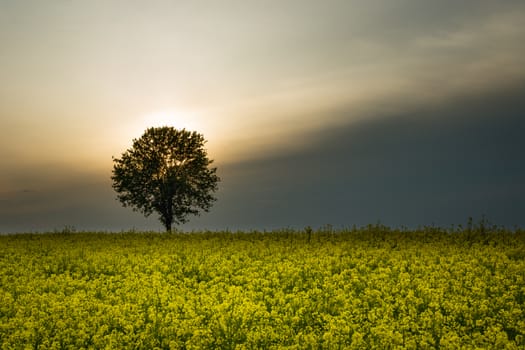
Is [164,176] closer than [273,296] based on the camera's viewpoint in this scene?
No

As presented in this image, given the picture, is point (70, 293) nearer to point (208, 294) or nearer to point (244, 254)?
point (208, 294)

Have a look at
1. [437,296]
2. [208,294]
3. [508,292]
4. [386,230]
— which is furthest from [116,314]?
[386,230]

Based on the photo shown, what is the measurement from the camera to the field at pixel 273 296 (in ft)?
40.8

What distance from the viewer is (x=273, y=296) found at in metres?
16.8

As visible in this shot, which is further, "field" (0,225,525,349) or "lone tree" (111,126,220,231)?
"lone tree" (111,126,220,231)

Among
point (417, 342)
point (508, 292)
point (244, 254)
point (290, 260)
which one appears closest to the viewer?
point (417, 342)

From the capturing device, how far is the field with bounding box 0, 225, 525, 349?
490 inches

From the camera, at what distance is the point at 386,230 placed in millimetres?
31094

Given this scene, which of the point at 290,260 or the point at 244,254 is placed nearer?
the point at 290,260

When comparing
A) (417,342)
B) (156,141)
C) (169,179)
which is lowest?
(417,342)

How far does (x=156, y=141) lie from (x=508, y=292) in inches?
1688

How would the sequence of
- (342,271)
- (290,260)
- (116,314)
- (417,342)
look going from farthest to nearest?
(290,260) < (342,271) < (116,314) < (417,342)

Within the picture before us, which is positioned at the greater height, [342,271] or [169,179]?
[169,179]

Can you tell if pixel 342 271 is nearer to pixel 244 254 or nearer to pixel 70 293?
pixel 244 254
